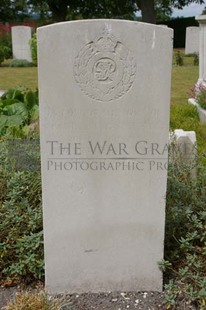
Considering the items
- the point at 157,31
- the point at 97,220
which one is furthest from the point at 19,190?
the point at 157,31

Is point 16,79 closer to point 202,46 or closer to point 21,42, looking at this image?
point 202,46

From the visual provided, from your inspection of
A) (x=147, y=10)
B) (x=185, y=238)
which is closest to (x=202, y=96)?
(x=185, y=238)

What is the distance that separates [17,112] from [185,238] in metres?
3.56

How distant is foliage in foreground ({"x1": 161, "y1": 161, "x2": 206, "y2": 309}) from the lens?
2.34 m

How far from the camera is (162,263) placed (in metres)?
2.42

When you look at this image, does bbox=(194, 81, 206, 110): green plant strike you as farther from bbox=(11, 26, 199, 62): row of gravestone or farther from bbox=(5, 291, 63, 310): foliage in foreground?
bbox=(11, 26, 199, 62): row of gravestone

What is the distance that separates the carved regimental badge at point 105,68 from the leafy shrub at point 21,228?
985 millimetres

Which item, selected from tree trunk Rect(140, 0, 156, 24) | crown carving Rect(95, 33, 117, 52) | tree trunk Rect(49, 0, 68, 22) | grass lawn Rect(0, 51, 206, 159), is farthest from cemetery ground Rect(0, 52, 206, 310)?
tree trunk Rect(49, 0, 68, 22)

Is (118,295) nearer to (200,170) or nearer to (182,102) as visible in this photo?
(200,170)

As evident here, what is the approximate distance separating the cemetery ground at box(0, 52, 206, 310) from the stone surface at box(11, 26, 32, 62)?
59.8 feet

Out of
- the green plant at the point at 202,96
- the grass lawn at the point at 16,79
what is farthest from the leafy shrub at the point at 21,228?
the grass lawn at the point at 16,79

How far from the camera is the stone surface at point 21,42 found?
20375 mm

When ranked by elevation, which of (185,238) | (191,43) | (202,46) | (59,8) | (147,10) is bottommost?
(185,238)

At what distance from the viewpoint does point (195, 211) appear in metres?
2.78
